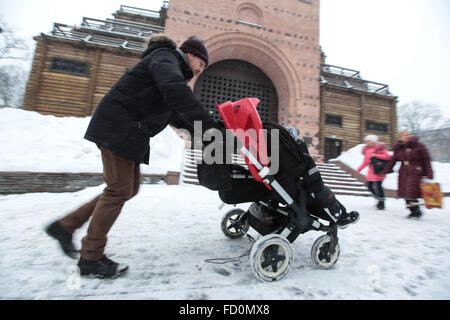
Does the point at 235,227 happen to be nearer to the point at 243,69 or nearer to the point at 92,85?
the point at 92,85

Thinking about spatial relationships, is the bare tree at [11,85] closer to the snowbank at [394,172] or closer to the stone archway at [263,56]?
the stone archway at [263,56]

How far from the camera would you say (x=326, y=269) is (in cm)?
167

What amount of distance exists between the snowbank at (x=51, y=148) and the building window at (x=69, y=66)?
5.22m

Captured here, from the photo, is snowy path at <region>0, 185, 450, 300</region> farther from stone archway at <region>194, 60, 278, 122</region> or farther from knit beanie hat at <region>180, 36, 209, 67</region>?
stone archway at <region>194, 60, 278, 122</region>

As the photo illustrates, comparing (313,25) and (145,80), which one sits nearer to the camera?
(145,80)

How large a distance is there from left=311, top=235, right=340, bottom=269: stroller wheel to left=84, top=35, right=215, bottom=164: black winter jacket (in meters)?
1.30

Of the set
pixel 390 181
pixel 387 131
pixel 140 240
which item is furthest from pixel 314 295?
pixel 387 131

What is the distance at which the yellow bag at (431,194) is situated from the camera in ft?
11.8

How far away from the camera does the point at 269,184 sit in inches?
59.7

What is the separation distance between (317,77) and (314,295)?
41.0 feet

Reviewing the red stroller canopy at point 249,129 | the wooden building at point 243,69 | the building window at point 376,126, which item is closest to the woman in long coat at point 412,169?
the red stroller canopy at point 249,129

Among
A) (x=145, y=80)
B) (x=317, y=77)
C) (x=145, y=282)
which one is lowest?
(x=145, y=282)

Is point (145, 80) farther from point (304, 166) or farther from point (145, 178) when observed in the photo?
point (145, 178)

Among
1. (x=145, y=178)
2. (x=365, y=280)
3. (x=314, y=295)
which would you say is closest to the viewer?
(x=314, y=295)
